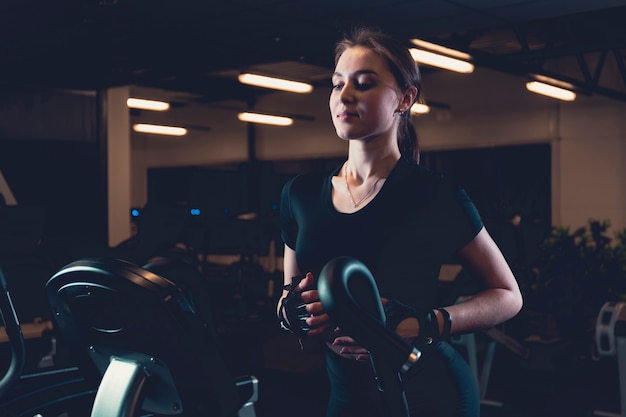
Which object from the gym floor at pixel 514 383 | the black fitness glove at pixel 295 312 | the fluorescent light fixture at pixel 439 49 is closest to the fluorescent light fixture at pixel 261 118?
the fluorescent light fixture at pixel 439 49

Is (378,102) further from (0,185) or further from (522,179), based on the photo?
(522,179)

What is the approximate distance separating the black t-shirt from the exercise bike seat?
0.85 ft

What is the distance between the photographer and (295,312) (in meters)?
1.06

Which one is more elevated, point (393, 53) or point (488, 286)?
point (393, 53)

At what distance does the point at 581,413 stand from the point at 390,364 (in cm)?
402

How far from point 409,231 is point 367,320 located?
1.09ft

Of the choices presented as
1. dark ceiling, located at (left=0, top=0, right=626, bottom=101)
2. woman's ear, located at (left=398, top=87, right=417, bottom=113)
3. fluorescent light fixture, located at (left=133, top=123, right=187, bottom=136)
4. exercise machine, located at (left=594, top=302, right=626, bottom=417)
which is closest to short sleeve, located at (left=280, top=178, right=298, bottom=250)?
woman's ear, located at (left=398, top=87, right=417, bottom=113)

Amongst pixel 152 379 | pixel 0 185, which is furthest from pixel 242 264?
pixel 152 379

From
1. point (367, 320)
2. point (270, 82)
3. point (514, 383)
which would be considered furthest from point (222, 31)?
point (367, 320)

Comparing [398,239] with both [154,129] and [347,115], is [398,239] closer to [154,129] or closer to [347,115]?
[347,115]

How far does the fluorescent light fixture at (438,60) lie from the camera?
6340mm

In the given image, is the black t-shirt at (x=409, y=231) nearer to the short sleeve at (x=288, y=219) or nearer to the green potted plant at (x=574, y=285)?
the short sleeve at (x=288, y=219)

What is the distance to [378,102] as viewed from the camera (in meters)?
1.14

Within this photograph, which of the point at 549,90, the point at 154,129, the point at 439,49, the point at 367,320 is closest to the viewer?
the point at 367,320
